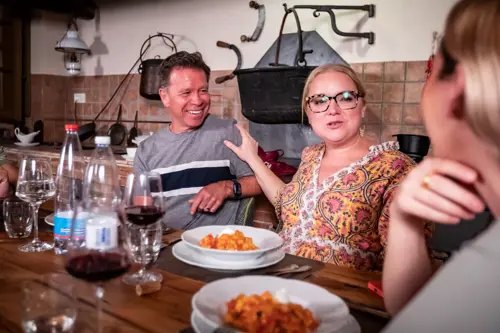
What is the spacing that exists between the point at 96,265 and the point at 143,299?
235mm

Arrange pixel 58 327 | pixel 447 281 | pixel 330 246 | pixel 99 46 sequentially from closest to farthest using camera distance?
pixel 447 281 < pixel 58 327 < pixel 330 246 < pixel 99 46

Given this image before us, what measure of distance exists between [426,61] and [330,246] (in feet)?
4.97

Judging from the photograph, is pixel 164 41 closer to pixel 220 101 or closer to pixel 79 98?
pixel 220 101

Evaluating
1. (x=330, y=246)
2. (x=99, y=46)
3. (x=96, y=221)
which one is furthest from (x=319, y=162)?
(x=99, y=46)

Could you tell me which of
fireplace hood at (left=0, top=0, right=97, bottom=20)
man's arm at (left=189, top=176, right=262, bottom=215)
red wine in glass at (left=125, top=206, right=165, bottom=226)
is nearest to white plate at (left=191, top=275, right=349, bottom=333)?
red wine in glass at (left=125, top=206, right=165, bottom=226)

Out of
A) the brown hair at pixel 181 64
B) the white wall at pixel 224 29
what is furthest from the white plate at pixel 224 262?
the white wall at pixel 224 29

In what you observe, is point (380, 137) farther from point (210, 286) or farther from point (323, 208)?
point (210, 286)

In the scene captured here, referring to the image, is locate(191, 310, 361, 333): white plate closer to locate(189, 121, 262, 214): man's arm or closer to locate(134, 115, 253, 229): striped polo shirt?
locate(189, 121, 262, 214): man's arm

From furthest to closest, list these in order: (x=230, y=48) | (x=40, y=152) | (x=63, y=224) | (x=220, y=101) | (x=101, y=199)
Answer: (x=40, y=152), (x=220, y=101), (x=230, y=48), (x=63, y=224), (x=101, y=199)

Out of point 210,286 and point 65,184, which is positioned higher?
point 65,184

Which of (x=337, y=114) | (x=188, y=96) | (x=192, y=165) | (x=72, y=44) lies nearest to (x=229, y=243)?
(x=337, y=114)

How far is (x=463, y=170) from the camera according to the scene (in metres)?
0.74

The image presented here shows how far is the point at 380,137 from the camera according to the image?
2.85 meters

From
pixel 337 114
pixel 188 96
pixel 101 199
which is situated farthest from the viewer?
pixel 188 96
